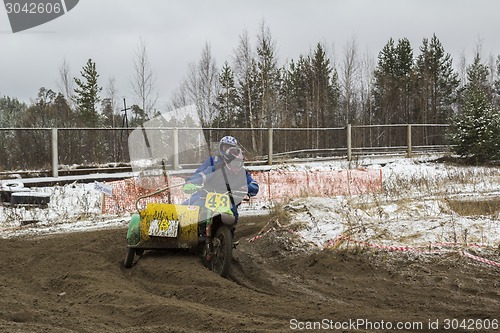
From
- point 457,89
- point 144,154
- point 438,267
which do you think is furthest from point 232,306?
point 457,89

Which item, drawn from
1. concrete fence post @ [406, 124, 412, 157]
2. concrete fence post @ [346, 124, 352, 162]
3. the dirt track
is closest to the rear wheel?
the dirt track

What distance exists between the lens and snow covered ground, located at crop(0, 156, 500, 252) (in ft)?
24.2

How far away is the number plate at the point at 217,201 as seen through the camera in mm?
6645

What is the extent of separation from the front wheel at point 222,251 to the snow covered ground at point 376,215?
1.73m

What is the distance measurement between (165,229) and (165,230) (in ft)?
0.05

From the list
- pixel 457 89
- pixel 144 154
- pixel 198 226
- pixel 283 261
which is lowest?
pixel 283 261

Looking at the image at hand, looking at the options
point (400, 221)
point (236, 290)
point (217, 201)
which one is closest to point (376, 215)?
point (400, 221)

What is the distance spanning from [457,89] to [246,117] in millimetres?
25344

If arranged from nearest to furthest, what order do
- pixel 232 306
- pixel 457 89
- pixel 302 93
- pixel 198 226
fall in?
pixel 232 306, pixel 198 226, pixel 302 93, pixel 457 89

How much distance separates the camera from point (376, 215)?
29.9 feet

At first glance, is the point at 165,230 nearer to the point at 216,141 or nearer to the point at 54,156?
the point at 216,141

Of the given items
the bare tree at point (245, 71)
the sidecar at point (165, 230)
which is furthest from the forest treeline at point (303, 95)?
the sidecar at point (165, 230)

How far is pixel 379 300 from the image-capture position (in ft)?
16.9

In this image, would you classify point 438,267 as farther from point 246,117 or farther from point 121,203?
point 246,117
